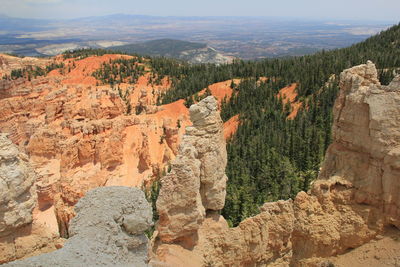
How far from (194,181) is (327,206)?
4450 millimetres

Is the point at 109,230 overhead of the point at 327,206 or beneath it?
overhead

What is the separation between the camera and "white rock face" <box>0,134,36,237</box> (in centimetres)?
773

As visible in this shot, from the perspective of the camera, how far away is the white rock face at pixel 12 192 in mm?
7730

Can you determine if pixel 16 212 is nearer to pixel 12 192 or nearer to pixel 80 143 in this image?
pixel 12 192

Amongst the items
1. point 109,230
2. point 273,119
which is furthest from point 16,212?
point 273,119

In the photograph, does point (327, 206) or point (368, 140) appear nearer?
point (368, 140)

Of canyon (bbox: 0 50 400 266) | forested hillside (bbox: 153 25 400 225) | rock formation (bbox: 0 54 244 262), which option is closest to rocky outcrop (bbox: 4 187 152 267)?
canyon (bbox: 0 50 400 266)

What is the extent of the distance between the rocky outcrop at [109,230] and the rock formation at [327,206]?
2.94 meters

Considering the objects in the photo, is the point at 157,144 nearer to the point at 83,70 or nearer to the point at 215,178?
the point at 215,178

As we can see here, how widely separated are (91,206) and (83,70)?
259 ft

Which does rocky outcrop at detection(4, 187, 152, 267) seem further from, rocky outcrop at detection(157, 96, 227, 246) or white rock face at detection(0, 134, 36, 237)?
rocky outcrop at detection(157, 96, 227, 246)

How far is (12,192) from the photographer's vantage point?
784cm

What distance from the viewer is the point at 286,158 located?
3128 centimetres

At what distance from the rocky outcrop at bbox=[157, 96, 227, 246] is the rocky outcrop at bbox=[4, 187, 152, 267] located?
285 centimetres
